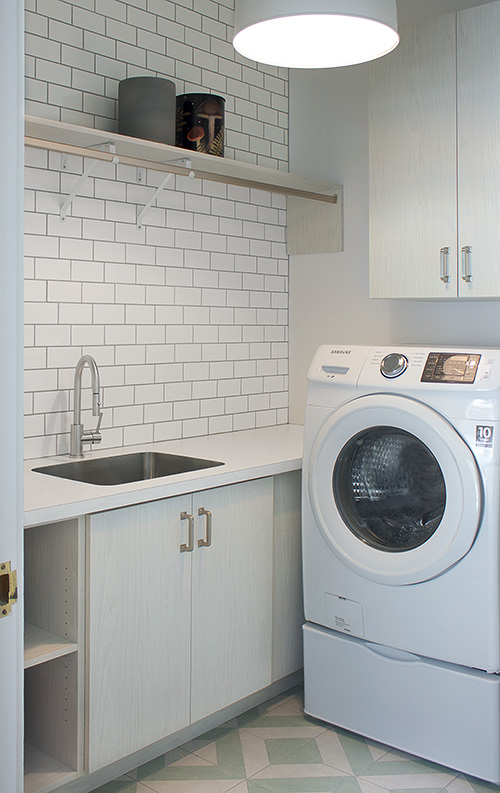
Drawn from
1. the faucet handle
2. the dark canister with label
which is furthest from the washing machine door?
the dark canister with label

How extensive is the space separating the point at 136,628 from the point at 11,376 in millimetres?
1228

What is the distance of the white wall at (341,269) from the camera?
3176 millimetres

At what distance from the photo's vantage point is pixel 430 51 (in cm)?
265

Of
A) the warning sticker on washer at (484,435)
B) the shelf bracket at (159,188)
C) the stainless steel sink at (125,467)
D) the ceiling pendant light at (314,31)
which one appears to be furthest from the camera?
the shelf bracket at (159,188)

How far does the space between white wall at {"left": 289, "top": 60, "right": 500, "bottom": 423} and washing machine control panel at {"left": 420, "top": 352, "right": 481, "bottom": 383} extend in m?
0.64

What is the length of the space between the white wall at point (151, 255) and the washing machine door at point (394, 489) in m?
0.80

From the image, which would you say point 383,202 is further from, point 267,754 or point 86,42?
point 267,754

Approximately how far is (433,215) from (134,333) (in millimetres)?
1164

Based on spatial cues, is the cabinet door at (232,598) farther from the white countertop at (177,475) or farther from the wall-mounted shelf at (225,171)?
the wall-mounted shelf at (225,171)

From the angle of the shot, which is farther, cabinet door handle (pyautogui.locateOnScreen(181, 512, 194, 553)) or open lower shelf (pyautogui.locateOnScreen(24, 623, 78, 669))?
cabinet door handle (pyautogui.locateOnScreen(181, 512, 194, 553))

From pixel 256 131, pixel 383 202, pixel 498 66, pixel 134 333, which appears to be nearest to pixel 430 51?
pixel 498 66

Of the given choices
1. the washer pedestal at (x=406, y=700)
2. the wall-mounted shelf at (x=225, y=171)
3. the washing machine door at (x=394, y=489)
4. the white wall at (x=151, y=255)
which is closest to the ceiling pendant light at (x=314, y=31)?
the wall-mounted shelf at (x=225, y=171)

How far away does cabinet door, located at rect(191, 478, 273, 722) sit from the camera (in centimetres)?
247

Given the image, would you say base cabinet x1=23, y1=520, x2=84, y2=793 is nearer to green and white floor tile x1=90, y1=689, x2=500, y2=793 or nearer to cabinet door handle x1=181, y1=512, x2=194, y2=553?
green and white floor tile x1=90, y1=689, x2=500, y2=793
